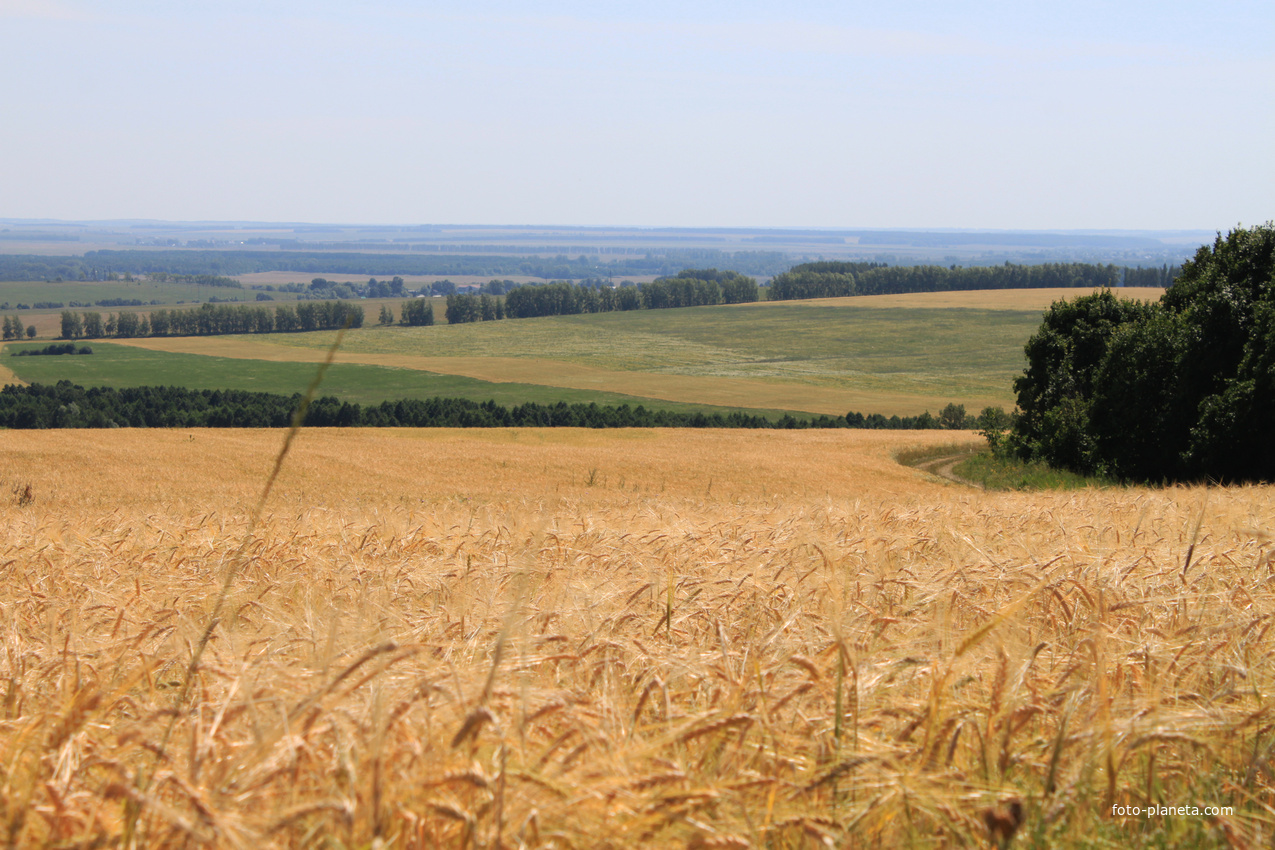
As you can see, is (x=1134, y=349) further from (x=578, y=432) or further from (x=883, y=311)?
(x=883, y=311)

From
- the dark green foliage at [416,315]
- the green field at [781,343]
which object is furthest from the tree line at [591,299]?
the green field at [781,343]

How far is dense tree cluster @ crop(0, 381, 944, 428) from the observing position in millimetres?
66750

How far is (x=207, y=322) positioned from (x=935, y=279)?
446 feet

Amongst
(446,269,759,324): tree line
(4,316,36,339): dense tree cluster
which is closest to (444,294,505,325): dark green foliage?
(446,269,759,324): tree line

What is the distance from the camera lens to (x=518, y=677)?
2.72m

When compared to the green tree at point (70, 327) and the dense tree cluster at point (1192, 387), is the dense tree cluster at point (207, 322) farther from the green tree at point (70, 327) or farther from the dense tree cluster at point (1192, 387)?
the dense tree cluster at point (1192, 387)

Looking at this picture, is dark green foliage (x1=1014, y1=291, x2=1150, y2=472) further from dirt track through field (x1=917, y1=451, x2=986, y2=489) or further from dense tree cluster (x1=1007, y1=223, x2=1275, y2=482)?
dirt track through field (x1=917, y1=451, x2=986, y2=489)

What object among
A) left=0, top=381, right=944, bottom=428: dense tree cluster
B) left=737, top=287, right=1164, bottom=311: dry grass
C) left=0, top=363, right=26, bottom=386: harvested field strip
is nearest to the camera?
left=0, top=381, right=944, bottom=428: dense tree cluster

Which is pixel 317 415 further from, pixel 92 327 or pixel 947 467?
pixel 92 327

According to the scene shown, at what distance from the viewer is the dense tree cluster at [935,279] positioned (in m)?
176

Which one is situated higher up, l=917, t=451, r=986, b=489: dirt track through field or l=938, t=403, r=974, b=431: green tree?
l=917, t=451, r=986, b=489: dirt track through field

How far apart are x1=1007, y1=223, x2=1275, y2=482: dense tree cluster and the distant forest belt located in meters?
42.7

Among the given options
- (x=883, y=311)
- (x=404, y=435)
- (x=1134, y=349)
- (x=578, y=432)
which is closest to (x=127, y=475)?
(x=404, y=435)

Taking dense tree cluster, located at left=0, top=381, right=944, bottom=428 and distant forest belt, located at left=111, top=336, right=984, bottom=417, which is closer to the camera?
dense tree cluster, located at left=0, top=381, right=944, bottom=428
